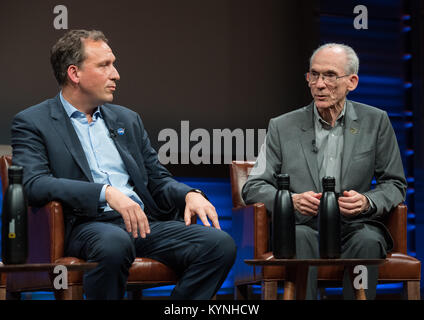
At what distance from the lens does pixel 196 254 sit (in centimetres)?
282

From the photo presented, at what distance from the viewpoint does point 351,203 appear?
312 cm

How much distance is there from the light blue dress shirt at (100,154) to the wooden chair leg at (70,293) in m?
0.57

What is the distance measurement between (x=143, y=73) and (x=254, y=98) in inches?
34.1

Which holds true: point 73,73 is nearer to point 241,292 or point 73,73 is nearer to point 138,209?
point 138,209

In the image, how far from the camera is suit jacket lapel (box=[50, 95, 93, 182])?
3.04 meters

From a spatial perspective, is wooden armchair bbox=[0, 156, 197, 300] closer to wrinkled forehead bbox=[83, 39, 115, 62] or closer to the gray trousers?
the gray trousers

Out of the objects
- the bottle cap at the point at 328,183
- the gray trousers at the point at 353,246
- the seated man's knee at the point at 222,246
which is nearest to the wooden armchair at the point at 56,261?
the seated man's knee at the point at 222,246

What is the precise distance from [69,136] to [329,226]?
1265 millimetres

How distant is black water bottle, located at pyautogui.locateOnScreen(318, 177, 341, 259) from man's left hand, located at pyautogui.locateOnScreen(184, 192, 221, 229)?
45cm

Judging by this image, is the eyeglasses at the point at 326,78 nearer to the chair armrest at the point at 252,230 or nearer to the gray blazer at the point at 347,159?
the gray blazer at the point at 347,159

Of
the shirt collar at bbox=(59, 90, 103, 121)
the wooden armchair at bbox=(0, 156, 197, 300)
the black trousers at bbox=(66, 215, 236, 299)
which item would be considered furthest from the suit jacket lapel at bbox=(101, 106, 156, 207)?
the wooden armchair at bbox=(0, 156, 197, 300)

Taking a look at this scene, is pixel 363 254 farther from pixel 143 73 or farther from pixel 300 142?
pixel 143 73

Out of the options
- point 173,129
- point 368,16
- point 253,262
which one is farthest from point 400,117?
point 253,262

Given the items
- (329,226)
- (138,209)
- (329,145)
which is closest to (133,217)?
(138,209)
